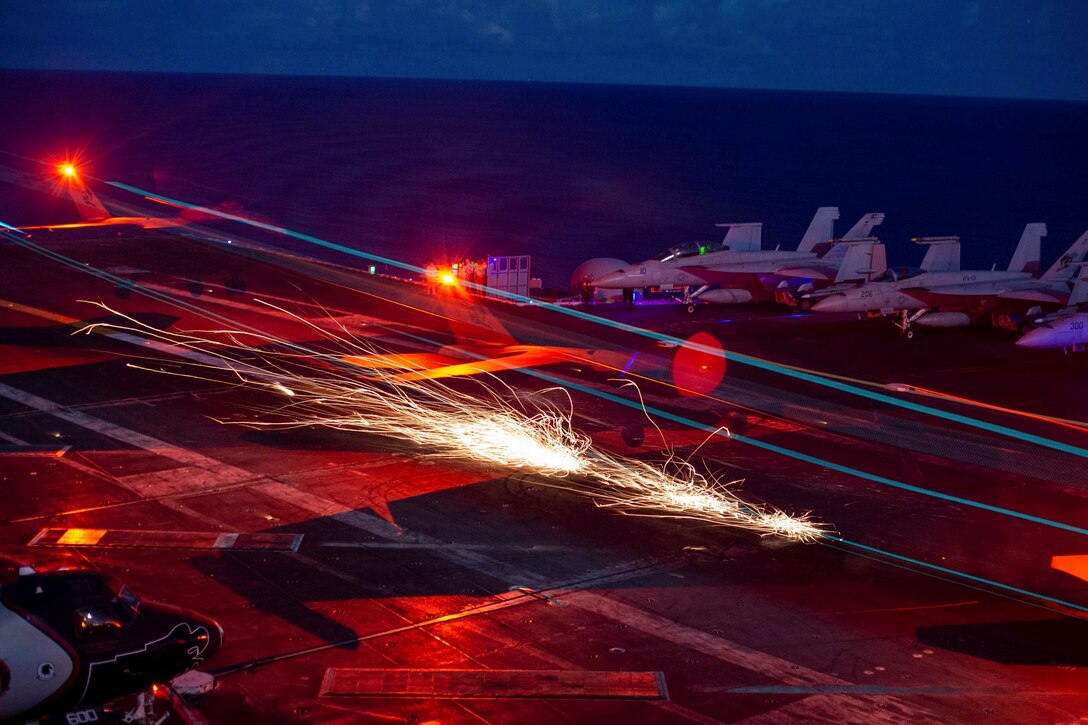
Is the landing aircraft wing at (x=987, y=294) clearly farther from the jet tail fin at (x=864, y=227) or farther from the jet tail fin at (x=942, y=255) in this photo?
the jet tail fin at (x=864, y=227)

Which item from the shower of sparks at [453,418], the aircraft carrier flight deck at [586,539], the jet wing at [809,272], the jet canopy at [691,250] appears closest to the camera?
the aircraft carrier flight deck at [586,539]

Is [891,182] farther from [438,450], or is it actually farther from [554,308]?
[438,450]

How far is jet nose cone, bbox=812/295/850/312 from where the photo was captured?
45.8 meters

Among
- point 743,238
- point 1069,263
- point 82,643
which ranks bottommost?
point 82,643

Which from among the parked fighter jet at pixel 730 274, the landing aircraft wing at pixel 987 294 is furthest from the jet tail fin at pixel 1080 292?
the parked fighter jet at pixel 730 274

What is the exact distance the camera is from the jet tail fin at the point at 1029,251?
49969 mm

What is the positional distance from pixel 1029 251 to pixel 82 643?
48.5m

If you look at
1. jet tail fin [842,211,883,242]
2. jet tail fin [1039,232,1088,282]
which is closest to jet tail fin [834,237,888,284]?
jet tail fin [842,211,883,242]

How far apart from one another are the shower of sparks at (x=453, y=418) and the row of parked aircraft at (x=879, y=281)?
18419 millimetres

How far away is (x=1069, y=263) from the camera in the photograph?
4794 cm

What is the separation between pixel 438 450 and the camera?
26203 mm

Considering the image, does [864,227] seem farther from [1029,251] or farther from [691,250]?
[691,250]

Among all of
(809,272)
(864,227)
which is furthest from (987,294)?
(864,227)

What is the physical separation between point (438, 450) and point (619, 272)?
24.6m
